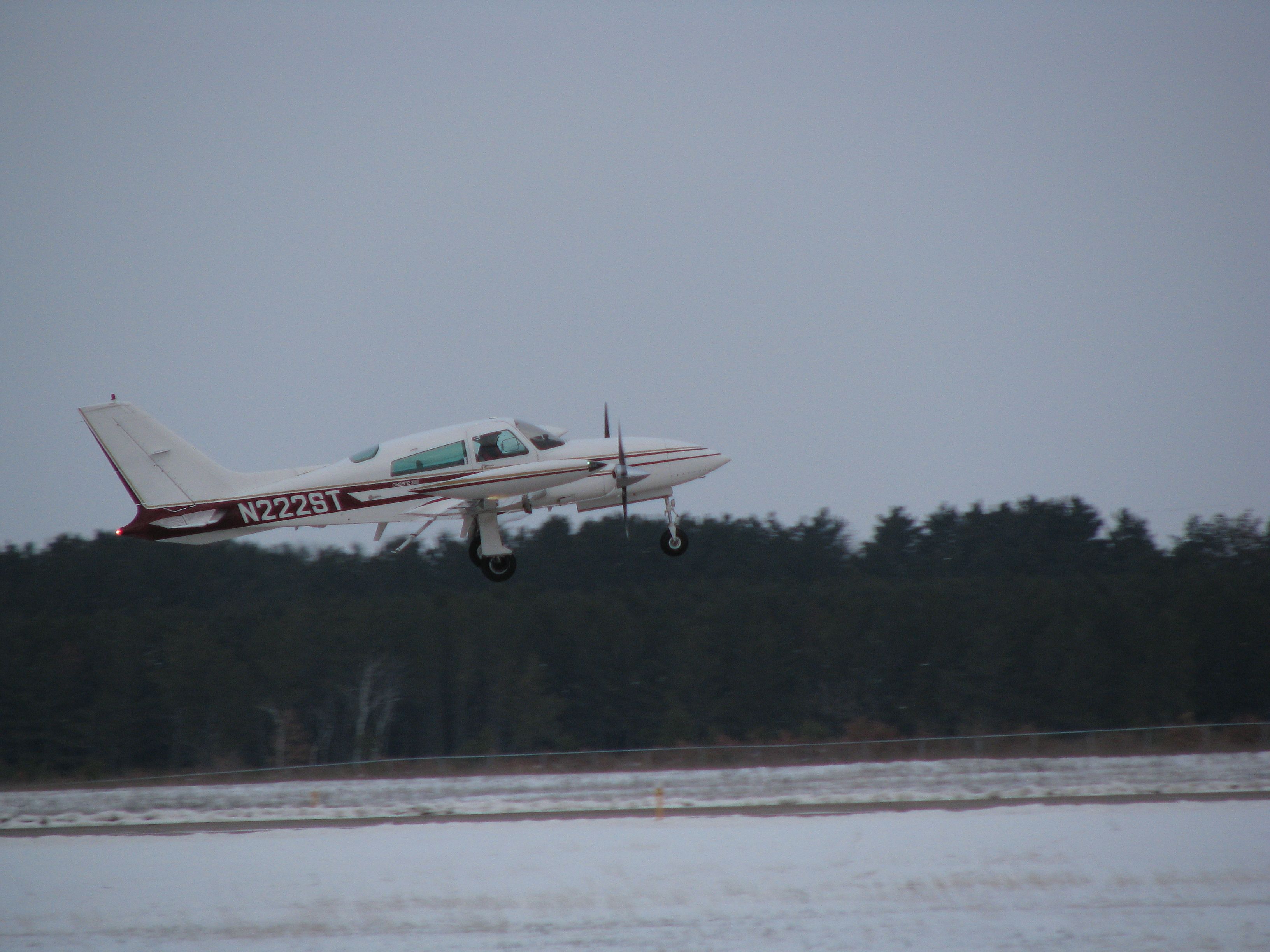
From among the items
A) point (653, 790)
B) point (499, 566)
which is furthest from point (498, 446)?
point (653, 790)

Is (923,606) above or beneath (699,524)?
beneath

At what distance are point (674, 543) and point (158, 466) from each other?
10609 millimetres

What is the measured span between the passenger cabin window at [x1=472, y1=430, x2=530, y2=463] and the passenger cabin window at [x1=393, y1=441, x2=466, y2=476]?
13.3 inches

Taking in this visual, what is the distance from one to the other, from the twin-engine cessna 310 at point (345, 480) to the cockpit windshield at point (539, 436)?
0.02 meters

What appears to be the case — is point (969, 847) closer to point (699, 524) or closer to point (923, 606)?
point (923, 606)

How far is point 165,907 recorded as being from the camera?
74.9 feet

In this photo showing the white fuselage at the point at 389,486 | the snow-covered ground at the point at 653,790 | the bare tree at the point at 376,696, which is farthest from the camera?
the bare tree at the point at 376,696

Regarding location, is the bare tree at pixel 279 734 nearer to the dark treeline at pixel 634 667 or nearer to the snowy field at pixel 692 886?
the dark treeline at pixel 634 667

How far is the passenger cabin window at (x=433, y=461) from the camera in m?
23.9

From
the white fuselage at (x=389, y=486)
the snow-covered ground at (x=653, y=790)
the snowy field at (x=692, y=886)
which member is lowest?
the snowy field at (x=692, y=886)

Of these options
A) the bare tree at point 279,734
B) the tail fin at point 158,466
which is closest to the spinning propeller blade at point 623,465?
the tail fin at point 158,466

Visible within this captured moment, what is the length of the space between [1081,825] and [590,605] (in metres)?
42.2

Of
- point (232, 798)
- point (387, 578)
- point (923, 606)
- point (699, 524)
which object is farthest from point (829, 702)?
point (232, 798)

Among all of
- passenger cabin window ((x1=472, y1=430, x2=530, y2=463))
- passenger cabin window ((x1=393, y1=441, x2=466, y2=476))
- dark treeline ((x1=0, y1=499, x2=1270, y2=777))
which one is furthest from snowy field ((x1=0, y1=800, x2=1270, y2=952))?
dark treeline ((x1=0, y1=499, x2=1270, y2=777))
